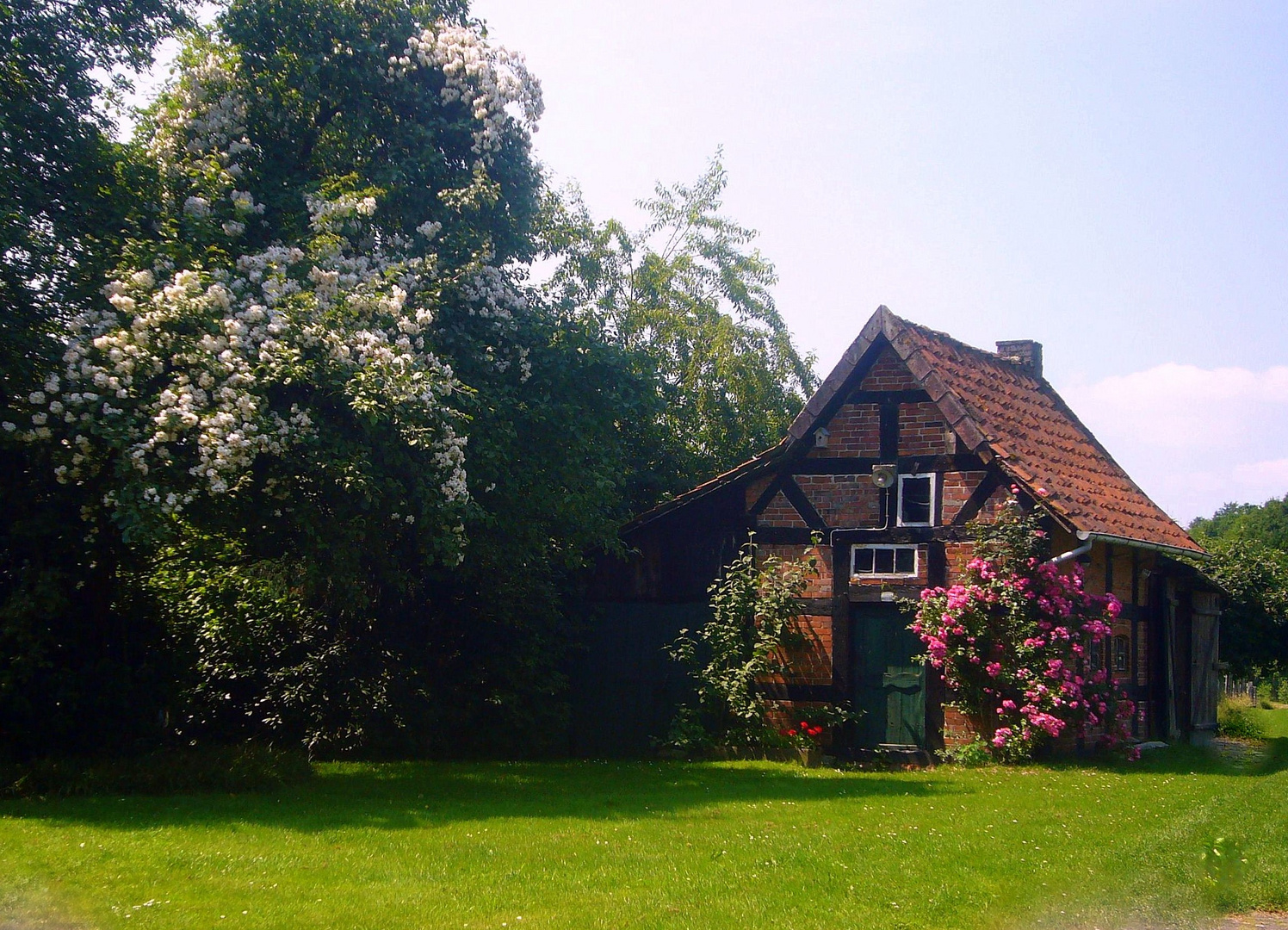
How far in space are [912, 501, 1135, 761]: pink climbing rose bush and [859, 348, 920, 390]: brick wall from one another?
235cm

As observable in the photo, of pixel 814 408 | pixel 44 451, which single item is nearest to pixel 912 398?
pixel 814 408

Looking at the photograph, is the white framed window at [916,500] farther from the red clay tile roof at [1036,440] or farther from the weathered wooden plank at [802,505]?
the weathered wooden plank at [802,505]

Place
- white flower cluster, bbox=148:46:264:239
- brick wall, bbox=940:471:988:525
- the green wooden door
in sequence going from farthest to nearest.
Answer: the green wooden door, brick wall, bbox=940:471:988:525, white flower cluster, bbox=148:46:264:239

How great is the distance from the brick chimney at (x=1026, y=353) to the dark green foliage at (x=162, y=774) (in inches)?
596

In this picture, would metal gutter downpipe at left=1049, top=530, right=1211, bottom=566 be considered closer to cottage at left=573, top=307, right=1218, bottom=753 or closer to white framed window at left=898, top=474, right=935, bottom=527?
cottage at left=573, top=307, right=1218, bottom=753

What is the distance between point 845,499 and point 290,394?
26.8 feet

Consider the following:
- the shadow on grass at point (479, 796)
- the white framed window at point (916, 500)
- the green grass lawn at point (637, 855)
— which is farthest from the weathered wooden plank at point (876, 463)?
the green grass lawn at point (637, 855)

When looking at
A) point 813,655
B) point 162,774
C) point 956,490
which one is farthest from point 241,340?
point 956,490

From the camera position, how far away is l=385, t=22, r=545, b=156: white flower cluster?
15.0m

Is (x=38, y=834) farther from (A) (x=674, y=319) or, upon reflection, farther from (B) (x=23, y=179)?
(A) (x=674, y=319)

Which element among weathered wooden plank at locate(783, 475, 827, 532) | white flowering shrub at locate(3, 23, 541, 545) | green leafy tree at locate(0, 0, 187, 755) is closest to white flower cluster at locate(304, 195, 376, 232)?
white flowering shrub at locate(3, 23, 541, 545)

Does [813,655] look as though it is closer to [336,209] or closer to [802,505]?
[802,505]

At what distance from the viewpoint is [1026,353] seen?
2266 centimetres

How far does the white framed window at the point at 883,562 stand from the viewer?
652 inches
